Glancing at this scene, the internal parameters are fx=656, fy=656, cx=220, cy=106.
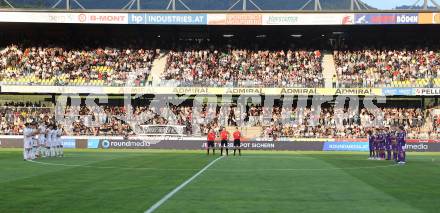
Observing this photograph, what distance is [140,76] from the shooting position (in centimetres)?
5544

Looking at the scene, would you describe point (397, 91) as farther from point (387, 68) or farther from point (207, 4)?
point (207, 4)

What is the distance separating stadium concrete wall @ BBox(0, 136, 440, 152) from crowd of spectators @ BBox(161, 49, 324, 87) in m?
6.20

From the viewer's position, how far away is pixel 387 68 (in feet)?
181

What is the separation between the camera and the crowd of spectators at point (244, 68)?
5394 centimetres

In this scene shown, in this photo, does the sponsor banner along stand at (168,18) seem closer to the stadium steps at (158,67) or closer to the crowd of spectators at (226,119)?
the stadium steps at (158,67)

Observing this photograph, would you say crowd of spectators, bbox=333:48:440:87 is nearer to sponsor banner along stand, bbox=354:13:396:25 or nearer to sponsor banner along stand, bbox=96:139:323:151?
sponsor banner along stand, bbox=354:13:396:25

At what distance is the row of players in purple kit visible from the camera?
29906 mm

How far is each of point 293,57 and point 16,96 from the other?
85.5 feet

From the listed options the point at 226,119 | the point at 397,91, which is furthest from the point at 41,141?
the point at 397,91

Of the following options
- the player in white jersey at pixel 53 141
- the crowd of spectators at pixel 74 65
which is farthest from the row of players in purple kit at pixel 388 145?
the crowd of spectators at pixel 74 65

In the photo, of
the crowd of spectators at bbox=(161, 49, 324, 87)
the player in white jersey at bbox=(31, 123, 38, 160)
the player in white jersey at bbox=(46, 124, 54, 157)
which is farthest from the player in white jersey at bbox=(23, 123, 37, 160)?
the crowd of spectators at bbox=(161, 49, 324, 87)

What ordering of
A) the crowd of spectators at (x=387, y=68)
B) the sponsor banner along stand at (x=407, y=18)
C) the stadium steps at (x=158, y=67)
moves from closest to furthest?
the crowd of spectators at (x=387, y=68)
the sponsor banner along stand at (x=407, y=18)
the stadium steps at (x=158, y=67)

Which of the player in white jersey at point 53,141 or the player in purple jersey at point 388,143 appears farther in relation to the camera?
the player in white jersey at point 53,141

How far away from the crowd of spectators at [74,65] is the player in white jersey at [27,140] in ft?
77.2
